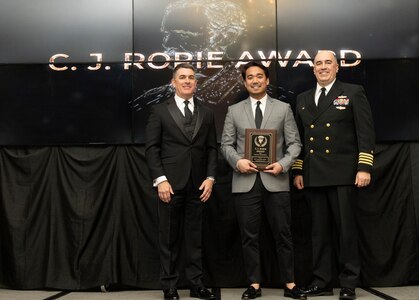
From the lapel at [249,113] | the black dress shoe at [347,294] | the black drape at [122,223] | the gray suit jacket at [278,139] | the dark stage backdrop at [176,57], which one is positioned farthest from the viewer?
the dark stage backdrop at [176,57]

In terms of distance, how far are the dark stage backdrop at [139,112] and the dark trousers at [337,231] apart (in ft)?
1.55

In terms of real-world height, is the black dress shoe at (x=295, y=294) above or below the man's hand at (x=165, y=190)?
below

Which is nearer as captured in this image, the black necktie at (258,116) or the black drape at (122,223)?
the black necktie at (258,116)

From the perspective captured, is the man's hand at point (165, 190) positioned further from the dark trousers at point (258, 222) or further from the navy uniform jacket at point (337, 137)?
the navy uniform jacket at point (337, 137)

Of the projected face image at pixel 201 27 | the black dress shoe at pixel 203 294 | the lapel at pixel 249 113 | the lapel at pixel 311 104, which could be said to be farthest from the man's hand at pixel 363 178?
the projected face image at pixel 201 27

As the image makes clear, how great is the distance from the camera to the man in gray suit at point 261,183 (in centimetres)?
351

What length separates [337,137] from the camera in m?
3.57

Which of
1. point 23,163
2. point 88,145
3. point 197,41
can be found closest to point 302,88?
point 197,41

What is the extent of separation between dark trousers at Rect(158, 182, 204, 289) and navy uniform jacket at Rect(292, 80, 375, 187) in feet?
2.70

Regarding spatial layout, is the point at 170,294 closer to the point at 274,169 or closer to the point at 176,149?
the point at 176,149

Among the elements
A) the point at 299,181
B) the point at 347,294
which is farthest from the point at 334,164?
the point at 347,294

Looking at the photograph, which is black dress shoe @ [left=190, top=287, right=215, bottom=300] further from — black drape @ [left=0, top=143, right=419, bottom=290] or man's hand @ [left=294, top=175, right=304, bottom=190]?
man's hand @ [left=294, top=175, right=304, bottom=190]

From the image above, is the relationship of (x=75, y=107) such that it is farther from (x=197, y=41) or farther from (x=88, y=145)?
(x=197, y=41)

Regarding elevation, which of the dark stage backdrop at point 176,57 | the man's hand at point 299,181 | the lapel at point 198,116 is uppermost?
the dark stage backdrop at point 176,57
